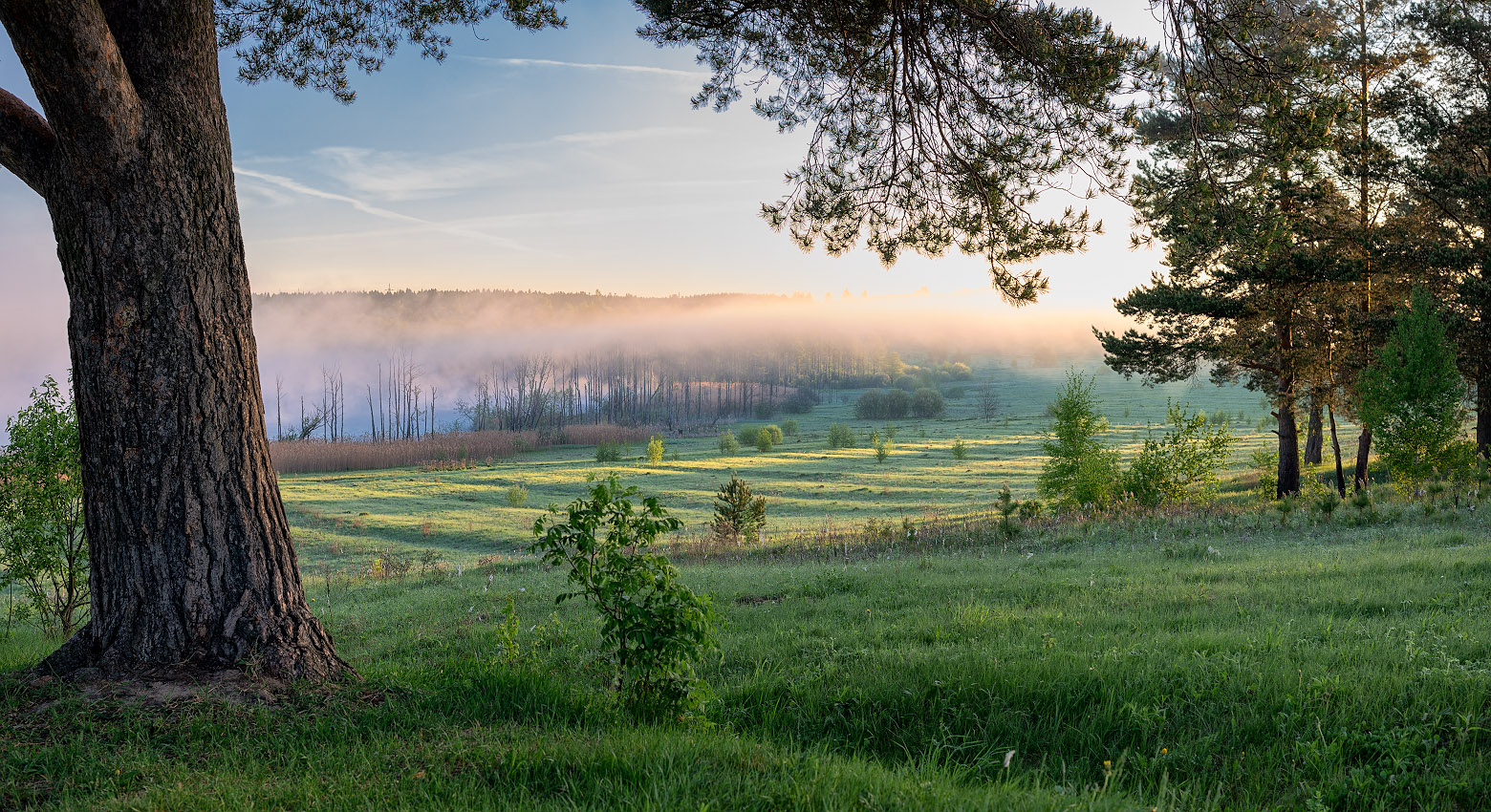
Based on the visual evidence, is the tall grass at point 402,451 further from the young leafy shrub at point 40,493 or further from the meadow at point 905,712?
the meadow at point 905,712

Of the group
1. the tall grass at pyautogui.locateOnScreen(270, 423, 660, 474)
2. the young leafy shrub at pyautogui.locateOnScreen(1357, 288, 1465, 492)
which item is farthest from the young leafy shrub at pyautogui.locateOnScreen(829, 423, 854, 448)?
the young leafy shrub at pyautogui.locateOnScreen(1357, 288, 1465, 492)

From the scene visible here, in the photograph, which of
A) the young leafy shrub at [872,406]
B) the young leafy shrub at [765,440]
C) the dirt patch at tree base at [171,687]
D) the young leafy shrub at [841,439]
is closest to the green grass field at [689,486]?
the young leafy shrub at [841,439]

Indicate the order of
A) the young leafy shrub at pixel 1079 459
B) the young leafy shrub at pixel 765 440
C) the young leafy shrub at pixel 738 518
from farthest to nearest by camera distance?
the young leafy shrub at pixel 765 440
the young leafy shrub at pixel 1079 459
the young leafy shrub at pixel 738 518

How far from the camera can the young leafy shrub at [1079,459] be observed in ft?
76.2

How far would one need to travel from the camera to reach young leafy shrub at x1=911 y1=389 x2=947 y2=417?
11265cm

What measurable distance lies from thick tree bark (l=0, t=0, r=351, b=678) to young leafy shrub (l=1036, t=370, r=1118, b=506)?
74.4 ft

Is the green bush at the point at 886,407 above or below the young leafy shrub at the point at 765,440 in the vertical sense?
above

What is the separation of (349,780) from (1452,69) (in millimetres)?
28923

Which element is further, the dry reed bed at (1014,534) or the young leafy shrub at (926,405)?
the young leafy shrub at (926,405)

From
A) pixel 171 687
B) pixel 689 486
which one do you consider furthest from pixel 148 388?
pixel 689 486

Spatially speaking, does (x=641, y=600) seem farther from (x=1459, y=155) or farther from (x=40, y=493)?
(x=1459, y=155)

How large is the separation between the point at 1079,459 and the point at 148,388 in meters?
24.7

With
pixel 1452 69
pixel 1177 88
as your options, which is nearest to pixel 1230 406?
pixel 1452 69

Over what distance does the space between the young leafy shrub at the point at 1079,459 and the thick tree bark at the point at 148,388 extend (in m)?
22.7
